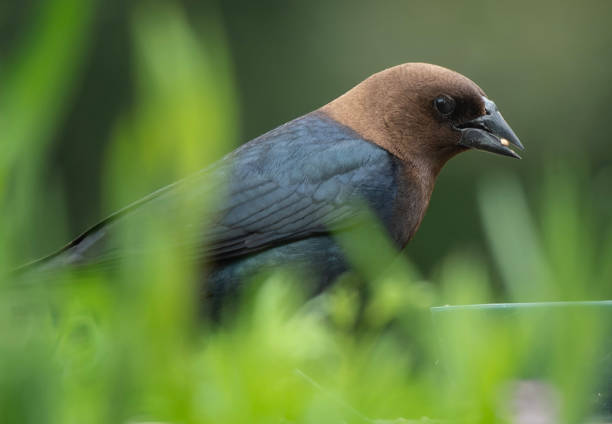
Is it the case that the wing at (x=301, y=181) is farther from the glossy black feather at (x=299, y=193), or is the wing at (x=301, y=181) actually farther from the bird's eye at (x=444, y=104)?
the bird's eye at (x=444, y=104)

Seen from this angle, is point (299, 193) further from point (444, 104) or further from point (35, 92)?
point (35, 92)

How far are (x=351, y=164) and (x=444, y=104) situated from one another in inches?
13.0

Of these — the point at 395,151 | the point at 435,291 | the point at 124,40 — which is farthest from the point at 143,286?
the point at 124,40

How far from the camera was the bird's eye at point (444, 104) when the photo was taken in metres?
3.19

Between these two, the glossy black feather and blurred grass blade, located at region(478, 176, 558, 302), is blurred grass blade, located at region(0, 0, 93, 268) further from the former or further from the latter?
the glossy black feather

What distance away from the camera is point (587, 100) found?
7.36 metres

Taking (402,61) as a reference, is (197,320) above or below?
above

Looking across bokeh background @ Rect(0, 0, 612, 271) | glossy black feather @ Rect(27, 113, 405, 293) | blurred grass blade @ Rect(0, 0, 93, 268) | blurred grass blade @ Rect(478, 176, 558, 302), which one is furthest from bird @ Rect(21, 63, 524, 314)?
bokeh background @ Rect(0, 0, 612, 271)

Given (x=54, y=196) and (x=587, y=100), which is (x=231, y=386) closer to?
(x=54, y=196)

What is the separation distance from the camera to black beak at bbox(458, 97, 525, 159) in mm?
3090

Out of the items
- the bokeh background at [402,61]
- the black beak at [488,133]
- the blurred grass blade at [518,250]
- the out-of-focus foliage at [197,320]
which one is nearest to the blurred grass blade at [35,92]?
the out-of-focus foliage at [197,320]

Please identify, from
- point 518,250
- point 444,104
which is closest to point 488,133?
point 444,104

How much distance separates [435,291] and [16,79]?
18 cm

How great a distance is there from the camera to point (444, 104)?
3.20m
